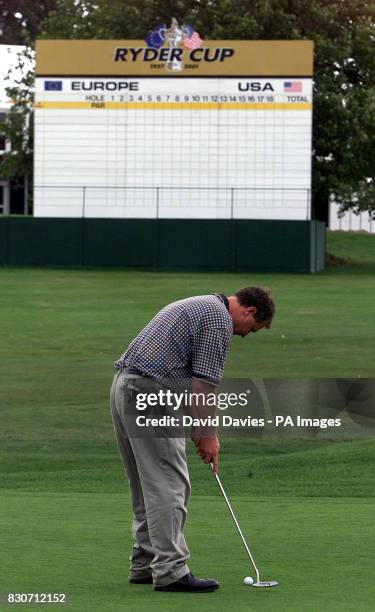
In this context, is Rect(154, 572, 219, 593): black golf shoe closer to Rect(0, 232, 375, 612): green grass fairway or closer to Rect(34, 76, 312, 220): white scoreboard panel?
Rect(0, 232, 375, 612): green grass fairway

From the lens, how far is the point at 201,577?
8117mm

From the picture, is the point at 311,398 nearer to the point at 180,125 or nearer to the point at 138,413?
the point at 138,413

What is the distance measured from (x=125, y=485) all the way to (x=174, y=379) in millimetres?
7226

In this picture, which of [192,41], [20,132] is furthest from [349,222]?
[192,41]

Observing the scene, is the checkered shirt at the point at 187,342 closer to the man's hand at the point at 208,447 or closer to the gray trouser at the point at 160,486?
the gray trouser at the point at 160,486

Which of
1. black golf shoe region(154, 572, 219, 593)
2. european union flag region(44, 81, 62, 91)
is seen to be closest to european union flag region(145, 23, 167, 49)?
european union flag region(44, 81, 62, 91)

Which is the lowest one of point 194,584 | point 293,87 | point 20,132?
point 194,584

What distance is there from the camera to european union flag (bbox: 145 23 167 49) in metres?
49.3

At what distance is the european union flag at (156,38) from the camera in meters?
49.3

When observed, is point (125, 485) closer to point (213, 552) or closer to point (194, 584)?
point (213, 552)

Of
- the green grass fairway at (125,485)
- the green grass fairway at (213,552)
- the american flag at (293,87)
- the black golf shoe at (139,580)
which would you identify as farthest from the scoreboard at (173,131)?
the black golf shoe at (139,580)

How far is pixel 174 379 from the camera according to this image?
25.3 ft

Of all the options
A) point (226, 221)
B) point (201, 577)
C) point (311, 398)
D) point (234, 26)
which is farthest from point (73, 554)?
point (234, 26)

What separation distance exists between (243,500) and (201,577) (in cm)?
426
